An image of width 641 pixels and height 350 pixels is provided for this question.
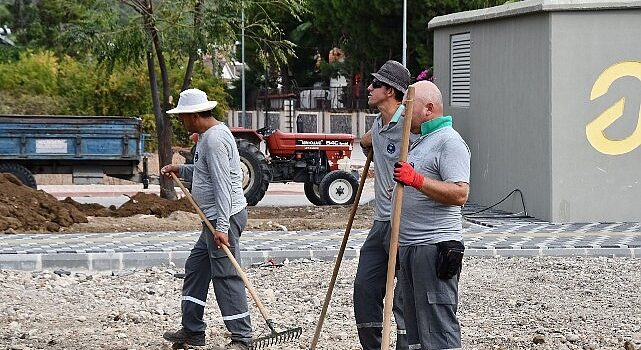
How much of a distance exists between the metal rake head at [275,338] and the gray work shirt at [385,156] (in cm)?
116

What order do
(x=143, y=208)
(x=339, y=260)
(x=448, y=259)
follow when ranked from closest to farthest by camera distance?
(x=448, y=259)
(x=339, y=260)
(x=143, y=208)

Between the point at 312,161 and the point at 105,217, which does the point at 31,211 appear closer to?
the point at 105,217

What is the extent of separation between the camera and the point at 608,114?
16.6 m

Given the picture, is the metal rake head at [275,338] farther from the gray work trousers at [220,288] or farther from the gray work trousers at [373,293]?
the gray work trousers at [373,293]

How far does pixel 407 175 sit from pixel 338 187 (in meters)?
14.5

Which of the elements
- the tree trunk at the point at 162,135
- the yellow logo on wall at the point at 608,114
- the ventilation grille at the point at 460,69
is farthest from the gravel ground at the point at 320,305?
the tree trunk at the point at 162,135

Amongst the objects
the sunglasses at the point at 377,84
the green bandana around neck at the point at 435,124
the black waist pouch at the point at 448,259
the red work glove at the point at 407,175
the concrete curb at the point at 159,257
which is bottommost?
the concrete curb at the point at 159,257

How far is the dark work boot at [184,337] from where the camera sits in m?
8.57

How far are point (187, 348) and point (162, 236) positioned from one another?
21.3ft

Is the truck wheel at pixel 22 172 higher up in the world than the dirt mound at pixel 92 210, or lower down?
higher up

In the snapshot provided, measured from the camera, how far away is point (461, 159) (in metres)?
6.63

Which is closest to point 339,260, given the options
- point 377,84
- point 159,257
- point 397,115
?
point 397,115

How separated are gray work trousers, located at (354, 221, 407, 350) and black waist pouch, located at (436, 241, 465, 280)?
3.06 ft

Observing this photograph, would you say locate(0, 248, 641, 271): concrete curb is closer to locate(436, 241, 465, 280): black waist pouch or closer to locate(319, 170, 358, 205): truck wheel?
locate(436, 241, 465, 280): black waist pouch
